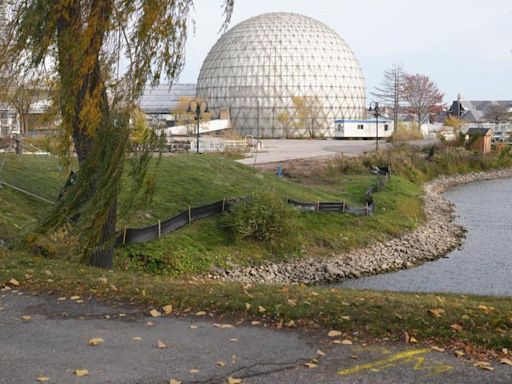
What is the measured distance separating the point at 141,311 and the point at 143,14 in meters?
5.49

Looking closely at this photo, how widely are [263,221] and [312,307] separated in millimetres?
13922

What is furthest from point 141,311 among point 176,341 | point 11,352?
point 11,352

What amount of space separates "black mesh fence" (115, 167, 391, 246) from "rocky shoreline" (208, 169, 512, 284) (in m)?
2.12

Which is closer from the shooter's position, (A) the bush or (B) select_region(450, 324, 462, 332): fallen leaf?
(B) select_region(450, 324, 462, 332): fallen leaf

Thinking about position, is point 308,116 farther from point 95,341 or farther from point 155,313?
point 95,341

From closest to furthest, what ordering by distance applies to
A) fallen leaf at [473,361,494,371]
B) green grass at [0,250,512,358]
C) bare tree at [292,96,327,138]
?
fallen leaf at [473,361,494,371], green grass at [0,250,512,358], bare tree at [292,96,327,138]

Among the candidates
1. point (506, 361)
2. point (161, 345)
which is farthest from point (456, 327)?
point (161, 345)

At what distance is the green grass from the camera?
7.59 metres

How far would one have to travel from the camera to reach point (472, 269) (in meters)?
22.5

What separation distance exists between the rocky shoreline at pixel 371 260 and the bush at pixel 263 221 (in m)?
1.09

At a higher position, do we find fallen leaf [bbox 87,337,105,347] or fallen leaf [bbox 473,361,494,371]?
fallen leaf [bbox 473,361,494,371]

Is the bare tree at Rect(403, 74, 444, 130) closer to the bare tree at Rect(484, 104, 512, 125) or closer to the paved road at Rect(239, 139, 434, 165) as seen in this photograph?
the bare tree at Rect(484, 104, 512, 125)

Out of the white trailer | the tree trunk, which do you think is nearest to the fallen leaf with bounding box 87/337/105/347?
the tree trunk

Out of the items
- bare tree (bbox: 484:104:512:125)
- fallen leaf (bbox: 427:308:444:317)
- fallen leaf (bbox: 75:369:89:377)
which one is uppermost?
bare tree (bbox: 484:104:512:125)
